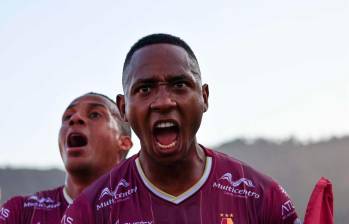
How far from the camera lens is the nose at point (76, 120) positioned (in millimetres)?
5816

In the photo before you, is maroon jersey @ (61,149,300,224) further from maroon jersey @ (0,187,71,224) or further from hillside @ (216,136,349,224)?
hillside @ (216,136,349,224)

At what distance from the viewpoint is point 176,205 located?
3508 mm

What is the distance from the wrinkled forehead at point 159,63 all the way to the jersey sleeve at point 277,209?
0.75 m

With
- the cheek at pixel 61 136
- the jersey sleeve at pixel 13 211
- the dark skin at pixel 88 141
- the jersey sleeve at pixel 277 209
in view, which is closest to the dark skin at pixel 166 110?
the jersey sleeve at pixel 277 209

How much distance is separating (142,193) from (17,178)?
3007 centimetres

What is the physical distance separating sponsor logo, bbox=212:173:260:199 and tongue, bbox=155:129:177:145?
35cm

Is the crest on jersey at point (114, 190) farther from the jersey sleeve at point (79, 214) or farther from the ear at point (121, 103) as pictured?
the ear at point (121, 103)

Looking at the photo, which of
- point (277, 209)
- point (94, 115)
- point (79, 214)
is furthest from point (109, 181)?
point (94, 115)

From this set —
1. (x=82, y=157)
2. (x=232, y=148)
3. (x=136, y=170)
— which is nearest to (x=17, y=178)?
(x=232, y=148)

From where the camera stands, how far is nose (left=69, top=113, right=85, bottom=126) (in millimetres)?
5816

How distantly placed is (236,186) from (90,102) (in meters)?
2.58

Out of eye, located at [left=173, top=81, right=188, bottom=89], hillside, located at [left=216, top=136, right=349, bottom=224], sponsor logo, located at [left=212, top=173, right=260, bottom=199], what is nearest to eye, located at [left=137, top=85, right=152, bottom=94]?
eye, located at [left=173, top=81, right=188, bottom=89]

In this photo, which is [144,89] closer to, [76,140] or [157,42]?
[157,42]

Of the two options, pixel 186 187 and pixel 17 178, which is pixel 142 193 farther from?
pixel 17 178
